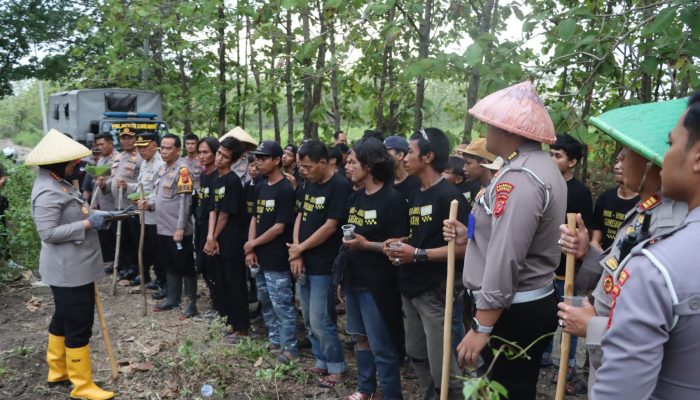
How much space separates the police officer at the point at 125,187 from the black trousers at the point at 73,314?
115 inches

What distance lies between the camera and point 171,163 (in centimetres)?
608

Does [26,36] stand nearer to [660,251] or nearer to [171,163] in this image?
[171,163]

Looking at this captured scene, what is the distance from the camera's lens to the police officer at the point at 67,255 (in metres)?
4.07

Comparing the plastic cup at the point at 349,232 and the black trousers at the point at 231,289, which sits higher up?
the plastic cup at the point at 349,232

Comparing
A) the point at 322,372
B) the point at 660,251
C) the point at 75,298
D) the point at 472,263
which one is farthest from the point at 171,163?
the point at 660,251

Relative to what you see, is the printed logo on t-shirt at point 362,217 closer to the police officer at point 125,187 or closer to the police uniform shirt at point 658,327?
the police uniform shirt at point 658,327

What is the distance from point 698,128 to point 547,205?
108 centimetres

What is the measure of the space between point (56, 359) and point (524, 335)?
377cm

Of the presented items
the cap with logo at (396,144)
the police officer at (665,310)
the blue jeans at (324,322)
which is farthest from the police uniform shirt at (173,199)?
the police officer at (665,310)

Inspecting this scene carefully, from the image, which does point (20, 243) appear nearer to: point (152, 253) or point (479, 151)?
point (152, 253)

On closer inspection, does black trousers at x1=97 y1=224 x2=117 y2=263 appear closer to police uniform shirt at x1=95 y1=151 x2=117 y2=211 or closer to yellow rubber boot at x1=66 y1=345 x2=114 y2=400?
police uniform shirt at x1=95 y1=151 x2=117 y2=211

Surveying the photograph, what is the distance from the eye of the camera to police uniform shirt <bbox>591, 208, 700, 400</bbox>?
4.45 ft

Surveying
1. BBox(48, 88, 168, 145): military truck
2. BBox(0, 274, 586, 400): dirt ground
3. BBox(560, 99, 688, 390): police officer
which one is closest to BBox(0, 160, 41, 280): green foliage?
BBox(0, 274, 586, 400): dirt ground

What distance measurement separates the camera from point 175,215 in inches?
235
